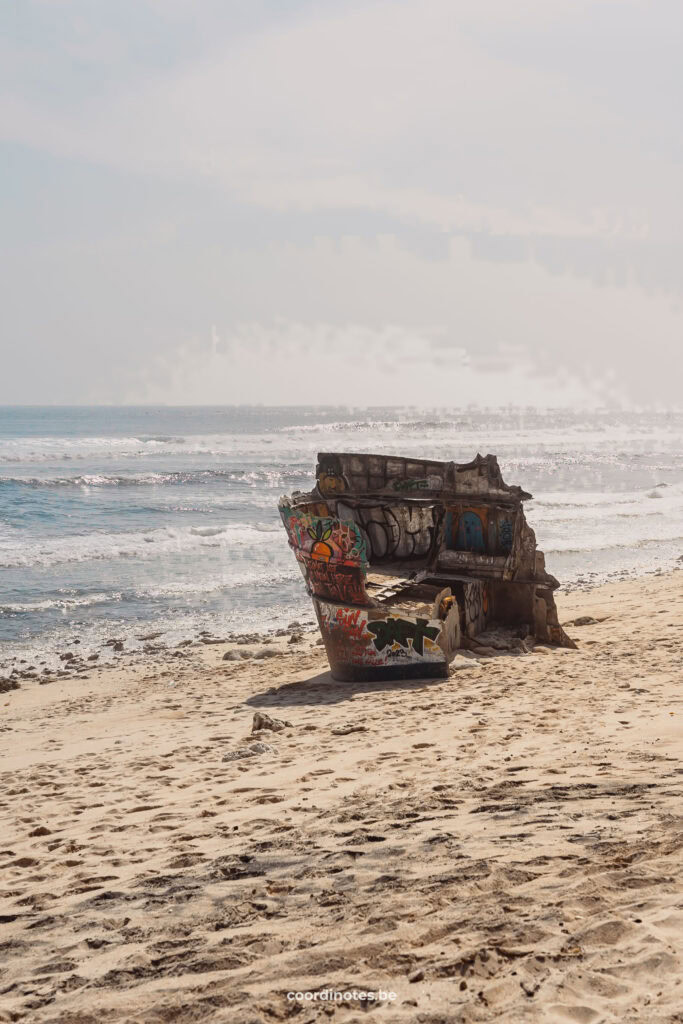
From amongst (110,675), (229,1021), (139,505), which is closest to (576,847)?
(229,1021)

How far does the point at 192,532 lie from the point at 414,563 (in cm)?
1350

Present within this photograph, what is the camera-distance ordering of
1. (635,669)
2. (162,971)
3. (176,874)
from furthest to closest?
(635,669)
(176,874)
(162,971)

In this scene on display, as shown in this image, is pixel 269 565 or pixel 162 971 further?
pixel 269 565

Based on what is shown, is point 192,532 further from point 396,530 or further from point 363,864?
point 363,864

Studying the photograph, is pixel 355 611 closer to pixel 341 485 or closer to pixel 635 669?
pixel 635 669

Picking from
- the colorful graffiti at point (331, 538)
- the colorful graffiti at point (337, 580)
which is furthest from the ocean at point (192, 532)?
the colorful graffiti at point (331, 538)

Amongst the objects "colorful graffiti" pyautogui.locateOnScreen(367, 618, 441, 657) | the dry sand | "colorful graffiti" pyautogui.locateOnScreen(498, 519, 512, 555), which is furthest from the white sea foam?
the dry sand

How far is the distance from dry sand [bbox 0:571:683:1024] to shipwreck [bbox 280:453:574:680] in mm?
1512

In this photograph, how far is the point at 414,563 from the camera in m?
14.8

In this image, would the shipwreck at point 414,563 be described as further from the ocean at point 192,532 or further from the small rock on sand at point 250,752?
the small rock on sand at point 250,752

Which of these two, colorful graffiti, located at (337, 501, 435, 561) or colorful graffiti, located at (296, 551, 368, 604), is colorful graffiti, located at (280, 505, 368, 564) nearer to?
colorful graffiti, located at (296, 551, 368, 604)

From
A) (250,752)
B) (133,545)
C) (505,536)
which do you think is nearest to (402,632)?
(250,752)

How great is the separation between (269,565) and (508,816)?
55.3 ft

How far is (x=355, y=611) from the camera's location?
1068 centimetres
